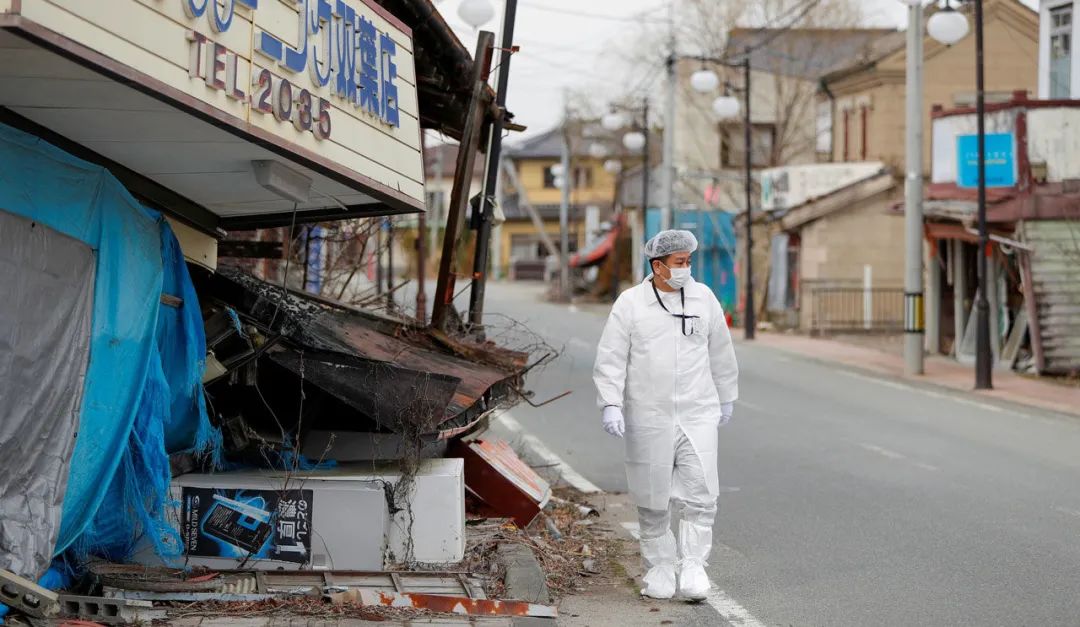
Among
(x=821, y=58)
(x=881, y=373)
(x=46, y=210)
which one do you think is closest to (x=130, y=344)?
(x=46, y=210)

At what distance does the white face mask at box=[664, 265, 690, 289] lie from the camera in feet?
25.6

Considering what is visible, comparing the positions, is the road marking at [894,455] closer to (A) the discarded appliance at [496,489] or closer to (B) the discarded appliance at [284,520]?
(A) the discarded appliance at [496,489]

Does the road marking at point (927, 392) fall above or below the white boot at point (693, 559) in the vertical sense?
above

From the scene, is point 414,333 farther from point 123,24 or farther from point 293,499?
point 123,24

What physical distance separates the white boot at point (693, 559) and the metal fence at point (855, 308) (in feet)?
96.7

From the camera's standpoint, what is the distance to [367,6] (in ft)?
25.9

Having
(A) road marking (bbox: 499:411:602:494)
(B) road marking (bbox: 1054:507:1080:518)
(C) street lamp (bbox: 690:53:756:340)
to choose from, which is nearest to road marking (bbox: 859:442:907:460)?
(B) road marking (bbox: 1054:507:1080:518)

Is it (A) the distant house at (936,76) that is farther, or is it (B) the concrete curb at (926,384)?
(A) the distant house at (936,76)

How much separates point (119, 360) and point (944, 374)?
20110mm

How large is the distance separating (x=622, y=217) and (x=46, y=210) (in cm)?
5295

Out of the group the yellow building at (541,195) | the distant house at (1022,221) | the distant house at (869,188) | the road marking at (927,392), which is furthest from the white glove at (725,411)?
the yellow building at (541,195)

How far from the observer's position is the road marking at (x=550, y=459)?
12.0 m

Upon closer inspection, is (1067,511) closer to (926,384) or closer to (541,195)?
(926,384)

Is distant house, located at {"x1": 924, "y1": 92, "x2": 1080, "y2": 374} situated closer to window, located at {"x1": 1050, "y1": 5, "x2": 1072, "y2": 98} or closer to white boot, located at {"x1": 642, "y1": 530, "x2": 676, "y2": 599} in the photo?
window, located at {"x1": 1050, "y1": 5, "x2": 1072, "y2": 98}
